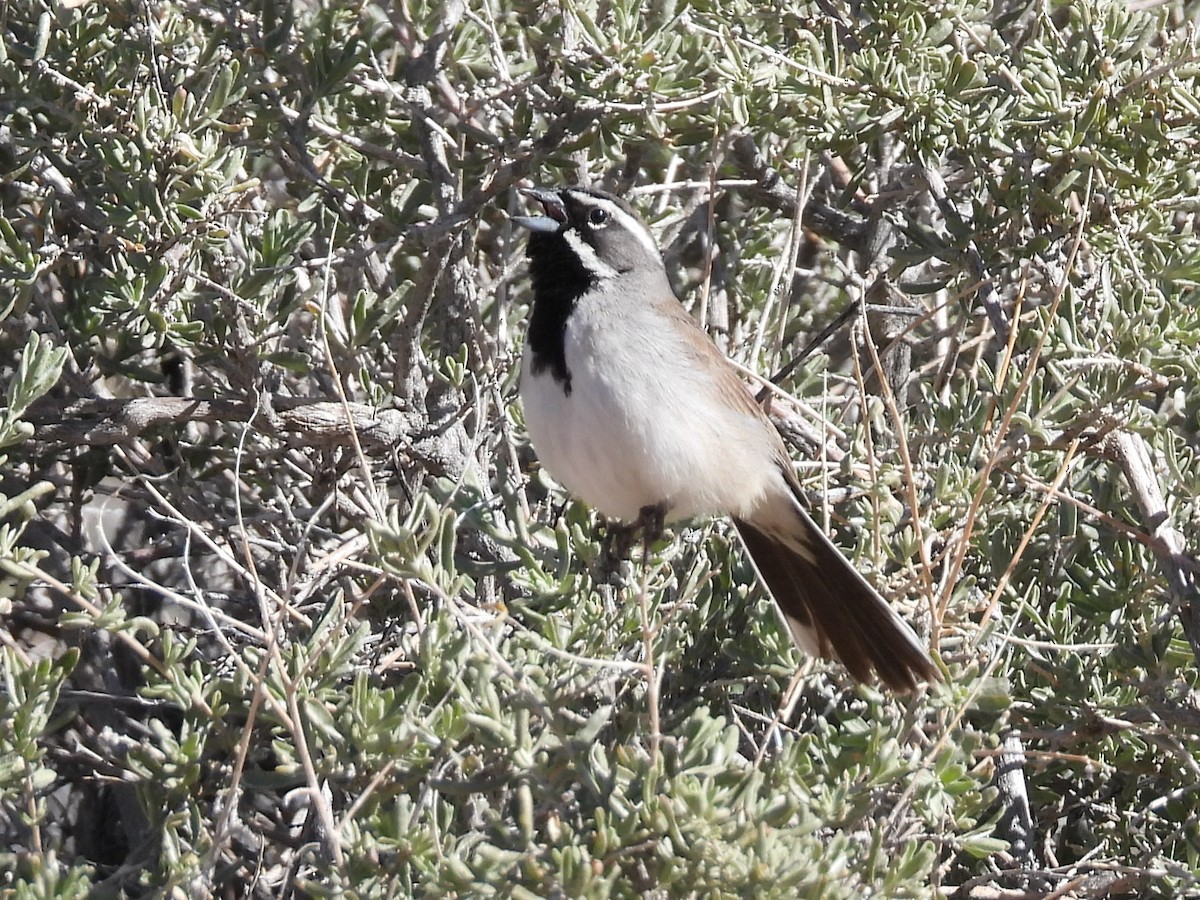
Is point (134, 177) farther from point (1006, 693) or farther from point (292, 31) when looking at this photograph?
point (1006, 693)

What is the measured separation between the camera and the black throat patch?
384 cm

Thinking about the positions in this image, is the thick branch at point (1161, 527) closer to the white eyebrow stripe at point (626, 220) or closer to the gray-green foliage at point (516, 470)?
the gray-green foliage at point (516, 470)

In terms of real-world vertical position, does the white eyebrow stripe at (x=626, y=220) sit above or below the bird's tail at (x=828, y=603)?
above

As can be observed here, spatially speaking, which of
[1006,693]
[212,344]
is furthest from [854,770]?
[212,344]

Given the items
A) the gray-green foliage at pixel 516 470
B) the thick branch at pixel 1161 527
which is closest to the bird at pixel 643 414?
the gray-green foliage at pixel 516 470

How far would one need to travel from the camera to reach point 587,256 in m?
4.08

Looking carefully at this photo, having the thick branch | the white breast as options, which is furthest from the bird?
the thick branch

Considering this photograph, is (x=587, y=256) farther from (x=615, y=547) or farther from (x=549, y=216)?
(x=615, y=547)

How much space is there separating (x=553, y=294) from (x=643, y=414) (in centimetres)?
45

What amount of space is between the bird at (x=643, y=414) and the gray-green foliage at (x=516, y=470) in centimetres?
14

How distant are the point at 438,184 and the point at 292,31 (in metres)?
0.56

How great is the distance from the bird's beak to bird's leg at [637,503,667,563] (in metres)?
0.82

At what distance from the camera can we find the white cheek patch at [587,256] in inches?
161

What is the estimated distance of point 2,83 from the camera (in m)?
3.62
